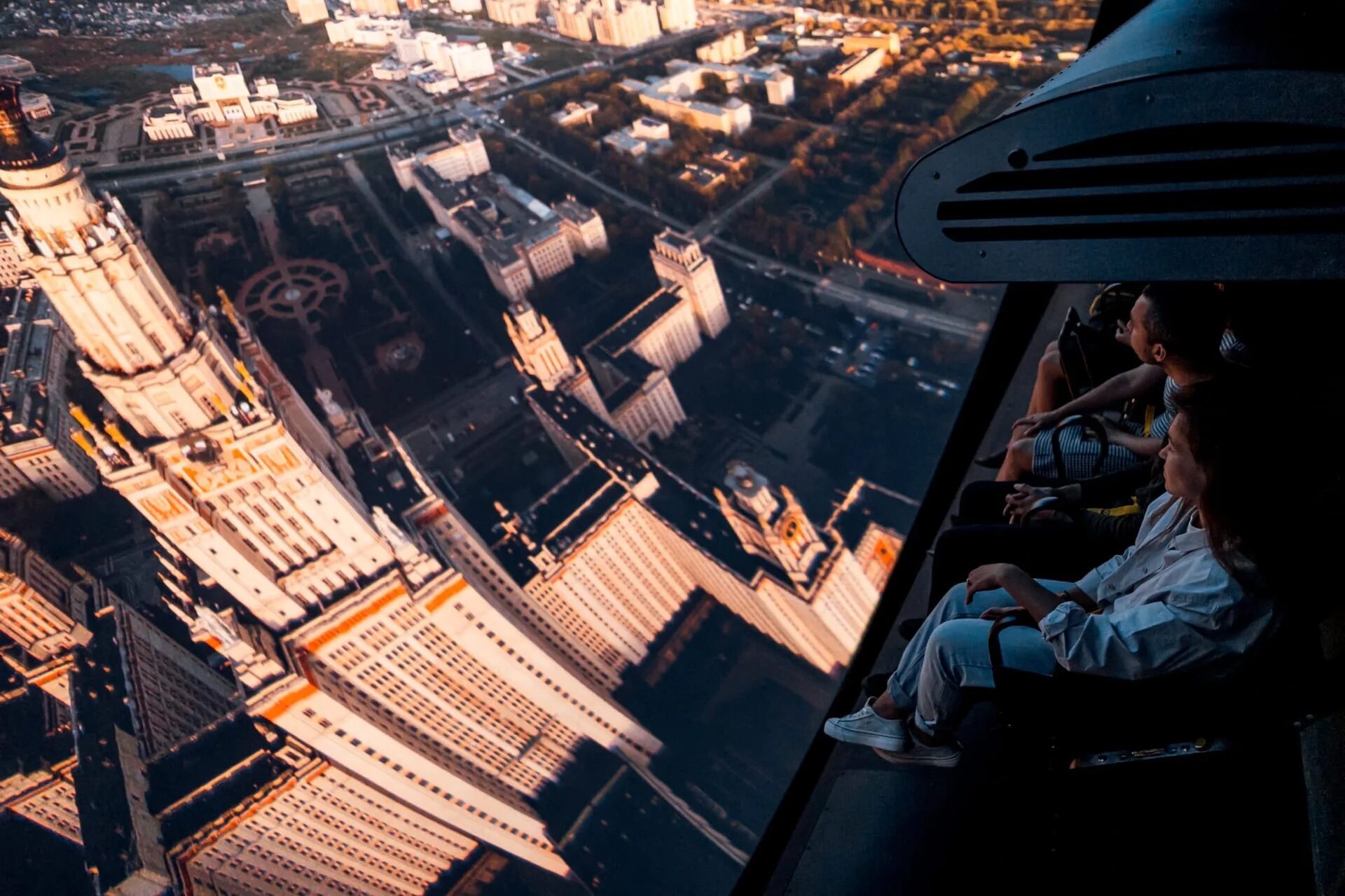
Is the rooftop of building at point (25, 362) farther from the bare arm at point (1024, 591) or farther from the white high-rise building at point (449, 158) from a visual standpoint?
the white high-rise building at point (449, 158)

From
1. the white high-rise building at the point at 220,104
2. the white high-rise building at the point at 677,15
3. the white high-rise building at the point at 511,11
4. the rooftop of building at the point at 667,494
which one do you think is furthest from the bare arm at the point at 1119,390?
the white high-rise building at the point at 677,15

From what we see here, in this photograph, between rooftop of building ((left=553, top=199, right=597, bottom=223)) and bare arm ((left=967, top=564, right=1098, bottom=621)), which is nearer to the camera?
bare arm ((left=967, top=564, right=1098, bottom=621))

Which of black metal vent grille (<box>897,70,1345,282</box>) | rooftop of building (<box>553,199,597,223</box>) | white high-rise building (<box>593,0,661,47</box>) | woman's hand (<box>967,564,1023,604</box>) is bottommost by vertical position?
rooftop of building (<box>553,199,597,223</box>)

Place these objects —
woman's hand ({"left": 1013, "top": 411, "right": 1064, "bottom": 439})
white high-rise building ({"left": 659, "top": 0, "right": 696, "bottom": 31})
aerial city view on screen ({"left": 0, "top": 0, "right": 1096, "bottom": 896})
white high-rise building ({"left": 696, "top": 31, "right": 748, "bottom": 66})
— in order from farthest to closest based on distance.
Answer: white high-rise building ({"left": 659, "top": 0, "right": 696, "bottom": 31})
white high-rise building ({"left": 696, "top": 31, "right": 748, "bottom": 66})
aerial city view on screen ({"left": 0, "top": 0, "right": 1096, "bottom": 896})
woman's hand ({"left": 1013, "top": 411, "right": 1064, "bottom": 439})

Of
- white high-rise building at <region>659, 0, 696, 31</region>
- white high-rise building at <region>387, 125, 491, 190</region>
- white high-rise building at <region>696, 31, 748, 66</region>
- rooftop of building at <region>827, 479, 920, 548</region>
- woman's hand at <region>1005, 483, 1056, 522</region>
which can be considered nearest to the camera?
woman's hand at <region>1005, 483, 1056, 522</region>

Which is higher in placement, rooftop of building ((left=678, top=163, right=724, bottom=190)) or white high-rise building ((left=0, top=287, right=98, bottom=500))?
white high-rise building ((left=0, top=287, right=98, bottom=500))

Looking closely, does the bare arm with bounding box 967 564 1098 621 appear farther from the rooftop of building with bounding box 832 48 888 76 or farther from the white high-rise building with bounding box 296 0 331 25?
the rooftop of building with bounding box 832 48 888 76

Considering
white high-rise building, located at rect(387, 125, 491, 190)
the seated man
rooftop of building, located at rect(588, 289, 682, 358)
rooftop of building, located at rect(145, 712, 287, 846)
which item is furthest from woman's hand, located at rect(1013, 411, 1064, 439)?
white high-rise building, located at rect(387, 125, 491, 190)
